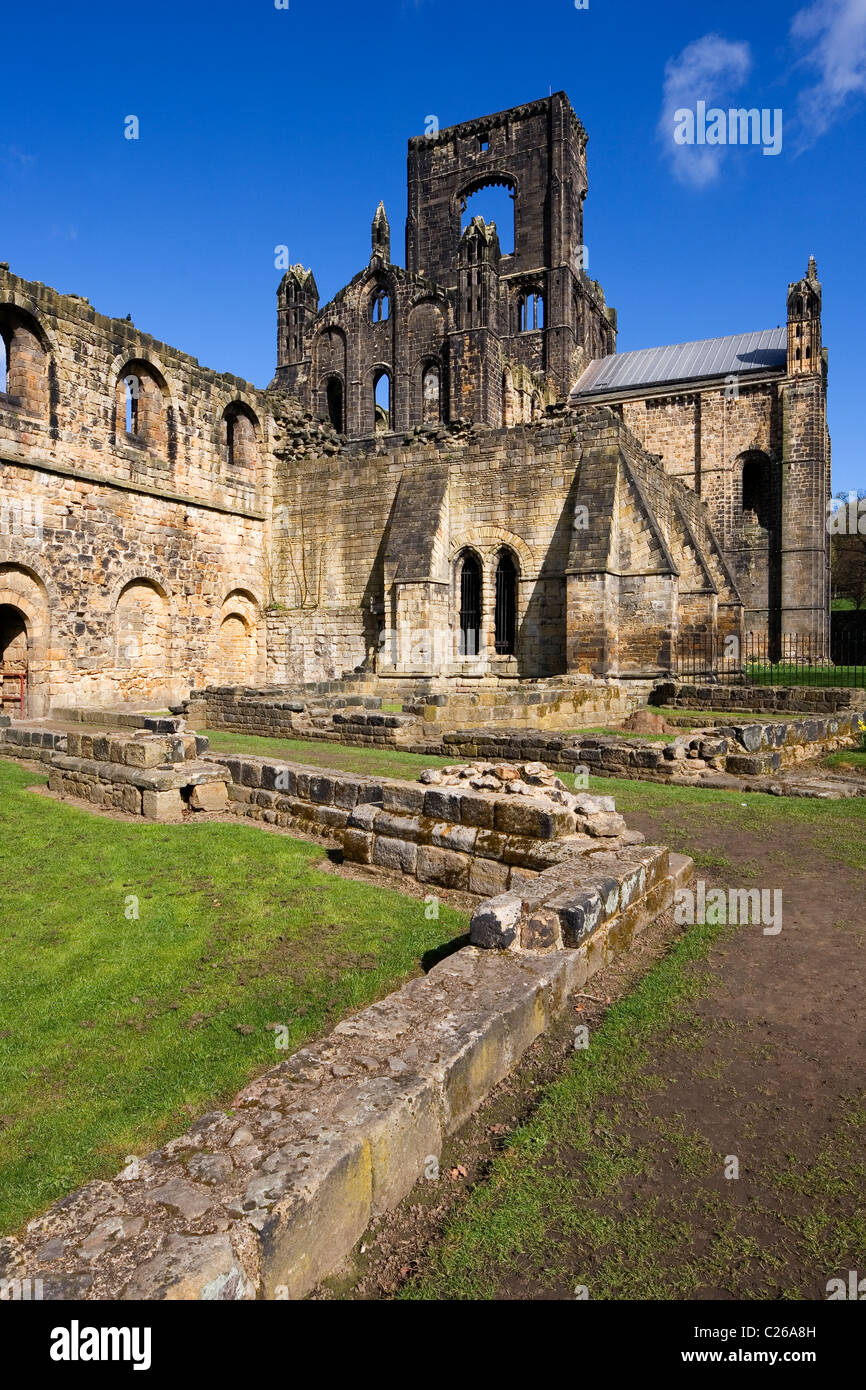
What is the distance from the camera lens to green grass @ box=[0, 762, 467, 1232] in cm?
295

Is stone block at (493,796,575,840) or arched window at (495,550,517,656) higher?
arched window at (495,550,517,656)

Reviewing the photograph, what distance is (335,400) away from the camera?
4219cm

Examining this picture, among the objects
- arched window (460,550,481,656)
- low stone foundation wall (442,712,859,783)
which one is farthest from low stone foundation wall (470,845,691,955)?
arched window (460,550,481,656)

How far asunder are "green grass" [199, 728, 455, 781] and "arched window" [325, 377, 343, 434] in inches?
1229

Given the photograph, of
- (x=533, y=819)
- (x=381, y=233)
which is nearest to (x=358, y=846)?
(x=533, y=819)

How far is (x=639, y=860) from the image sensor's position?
4.99 meters

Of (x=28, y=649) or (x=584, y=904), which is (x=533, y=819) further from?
(x=28, y=649)

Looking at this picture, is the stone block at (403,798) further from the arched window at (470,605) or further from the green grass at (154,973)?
the arched window at (470,605)

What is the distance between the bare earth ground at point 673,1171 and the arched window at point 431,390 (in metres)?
37.1

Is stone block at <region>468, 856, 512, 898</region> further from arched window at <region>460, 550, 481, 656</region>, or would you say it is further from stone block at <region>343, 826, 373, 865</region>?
arched window at <region>460, 550, 481, 656</region>

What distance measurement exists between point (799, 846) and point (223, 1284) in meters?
6.12

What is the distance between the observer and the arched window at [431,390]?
125ft

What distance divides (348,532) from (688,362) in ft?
85.8

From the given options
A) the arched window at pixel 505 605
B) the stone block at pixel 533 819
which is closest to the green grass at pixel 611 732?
the arched window at pixel 505 605
